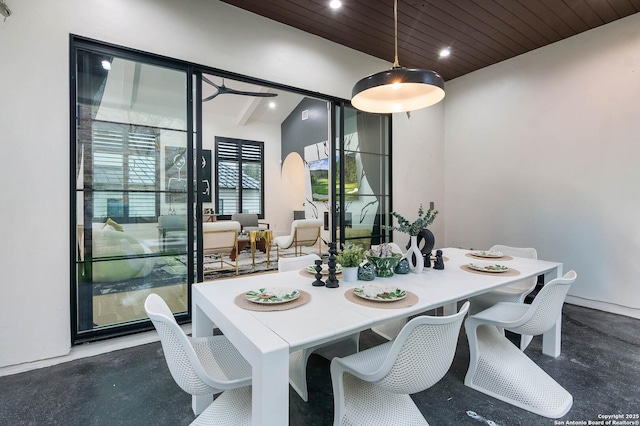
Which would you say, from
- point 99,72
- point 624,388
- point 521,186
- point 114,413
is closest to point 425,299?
point 624,388

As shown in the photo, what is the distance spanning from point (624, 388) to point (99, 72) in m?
4.39

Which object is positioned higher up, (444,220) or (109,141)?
(109,141)

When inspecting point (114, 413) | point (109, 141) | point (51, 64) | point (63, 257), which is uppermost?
point (51, 64)

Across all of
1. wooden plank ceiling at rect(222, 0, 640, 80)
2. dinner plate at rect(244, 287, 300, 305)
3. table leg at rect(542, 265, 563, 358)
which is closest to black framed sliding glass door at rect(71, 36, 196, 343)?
wooden plank ceiling at rect(222, 0, 640, 80)

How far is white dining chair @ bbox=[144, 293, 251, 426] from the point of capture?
1.20 meters

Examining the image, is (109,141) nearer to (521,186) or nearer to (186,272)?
(186,272)

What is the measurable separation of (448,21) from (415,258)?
8.53 ft

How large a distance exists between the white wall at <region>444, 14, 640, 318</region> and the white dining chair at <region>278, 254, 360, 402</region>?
2954mm

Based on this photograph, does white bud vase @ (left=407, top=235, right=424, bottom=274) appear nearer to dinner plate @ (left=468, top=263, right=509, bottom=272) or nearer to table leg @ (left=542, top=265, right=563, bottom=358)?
dinner plate @ (left=468, top=263, right=509, bottom=272)

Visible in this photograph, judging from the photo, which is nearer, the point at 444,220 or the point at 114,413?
the point at 114,413

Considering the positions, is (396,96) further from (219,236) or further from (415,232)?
(219,236)

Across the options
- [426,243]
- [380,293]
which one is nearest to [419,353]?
[380,293]

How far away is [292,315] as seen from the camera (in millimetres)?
1374

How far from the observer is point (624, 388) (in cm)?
199
